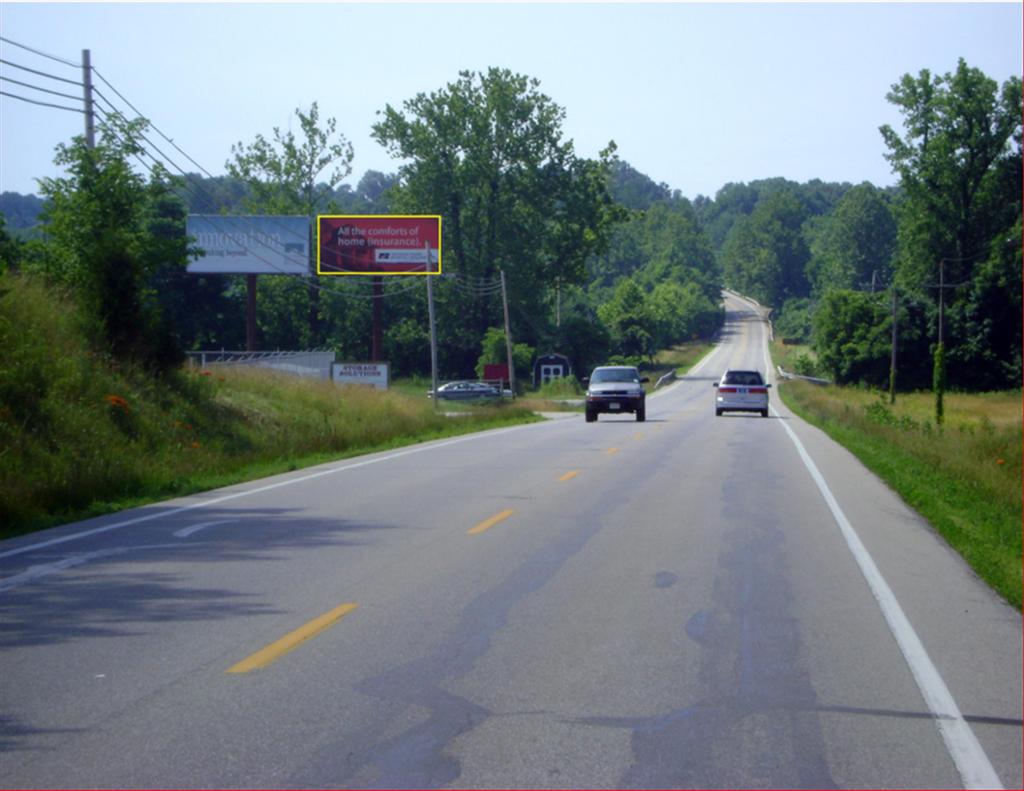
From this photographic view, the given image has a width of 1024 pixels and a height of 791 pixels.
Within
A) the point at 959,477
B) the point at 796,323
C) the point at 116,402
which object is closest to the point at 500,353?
the point at 116,402

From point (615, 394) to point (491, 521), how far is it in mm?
25769

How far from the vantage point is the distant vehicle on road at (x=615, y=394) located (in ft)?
132

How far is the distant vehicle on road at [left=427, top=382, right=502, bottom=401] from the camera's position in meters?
65.9

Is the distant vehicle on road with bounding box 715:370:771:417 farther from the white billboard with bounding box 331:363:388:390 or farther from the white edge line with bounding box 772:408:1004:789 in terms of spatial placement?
the white edge line with bounding box 772:408:1004:789

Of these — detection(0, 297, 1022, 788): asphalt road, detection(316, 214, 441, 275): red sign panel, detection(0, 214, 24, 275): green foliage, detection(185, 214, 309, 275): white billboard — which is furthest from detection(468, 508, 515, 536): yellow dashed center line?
detection(185, 214, 309, 275): white billboard

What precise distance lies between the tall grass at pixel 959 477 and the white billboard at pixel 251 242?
27.0 m

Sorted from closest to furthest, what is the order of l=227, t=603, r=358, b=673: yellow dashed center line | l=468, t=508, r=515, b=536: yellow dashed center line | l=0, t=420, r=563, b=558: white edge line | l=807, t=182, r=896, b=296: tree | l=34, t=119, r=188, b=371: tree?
1. l=227, t=603, r=358, b=673: yellow dashed center line
2. l=0, t=420, r=563, b=558: white edge line
3. l=468, t=508, r=515, b=536: yellow dashed center line
4. l=34, t=119, r=188, b=371: tree
5. l=807, t=182, r=896, b=296: tree

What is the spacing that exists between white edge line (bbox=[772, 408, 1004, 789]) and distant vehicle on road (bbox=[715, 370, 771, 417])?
34128 mm

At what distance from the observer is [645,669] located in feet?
25.3

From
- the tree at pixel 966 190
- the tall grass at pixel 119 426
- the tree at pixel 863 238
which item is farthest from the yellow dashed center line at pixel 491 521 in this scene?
the tree at pixel 863 238

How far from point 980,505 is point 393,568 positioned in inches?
366

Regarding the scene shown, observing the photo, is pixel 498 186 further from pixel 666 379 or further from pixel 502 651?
pixel 502 651

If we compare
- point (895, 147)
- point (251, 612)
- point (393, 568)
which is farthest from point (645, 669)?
point (895, 147)

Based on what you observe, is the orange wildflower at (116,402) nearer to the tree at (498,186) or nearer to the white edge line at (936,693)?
the white edge line at (936,693)
